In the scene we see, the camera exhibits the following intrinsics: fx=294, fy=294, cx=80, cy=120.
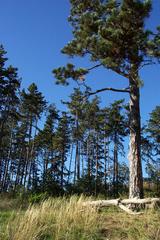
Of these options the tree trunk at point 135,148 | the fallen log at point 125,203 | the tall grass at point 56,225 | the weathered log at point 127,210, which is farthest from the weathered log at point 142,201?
the tall grass at point 56,225

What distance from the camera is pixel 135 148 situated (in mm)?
10586

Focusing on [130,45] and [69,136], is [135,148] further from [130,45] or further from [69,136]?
[69,136]

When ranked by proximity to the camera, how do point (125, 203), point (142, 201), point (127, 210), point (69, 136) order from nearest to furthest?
point (127, 210) < point (142, 201) < point (125, 203) < point (69, 136)

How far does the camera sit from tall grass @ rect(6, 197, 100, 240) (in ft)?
17.4

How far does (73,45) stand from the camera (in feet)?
41.8

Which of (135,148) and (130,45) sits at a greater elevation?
(130,45)

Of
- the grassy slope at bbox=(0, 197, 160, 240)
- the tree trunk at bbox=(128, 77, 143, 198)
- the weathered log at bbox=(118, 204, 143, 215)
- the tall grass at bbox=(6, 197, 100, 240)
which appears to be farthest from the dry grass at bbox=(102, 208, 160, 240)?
the tree trunk at bbox=(128, 77, 143, 198)

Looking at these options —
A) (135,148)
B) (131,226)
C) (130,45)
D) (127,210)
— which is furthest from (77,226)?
(130,45)

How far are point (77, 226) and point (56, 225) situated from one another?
50 centimetres

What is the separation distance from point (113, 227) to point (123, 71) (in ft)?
21.5

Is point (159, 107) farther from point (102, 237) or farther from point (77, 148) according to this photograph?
point (102, 237)

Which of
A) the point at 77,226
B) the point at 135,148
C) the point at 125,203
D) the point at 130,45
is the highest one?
the point at 130,45

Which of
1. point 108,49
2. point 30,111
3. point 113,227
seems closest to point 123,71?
point 108,49

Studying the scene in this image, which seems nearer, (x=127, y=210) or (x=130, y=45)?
(x=127, y=210)
